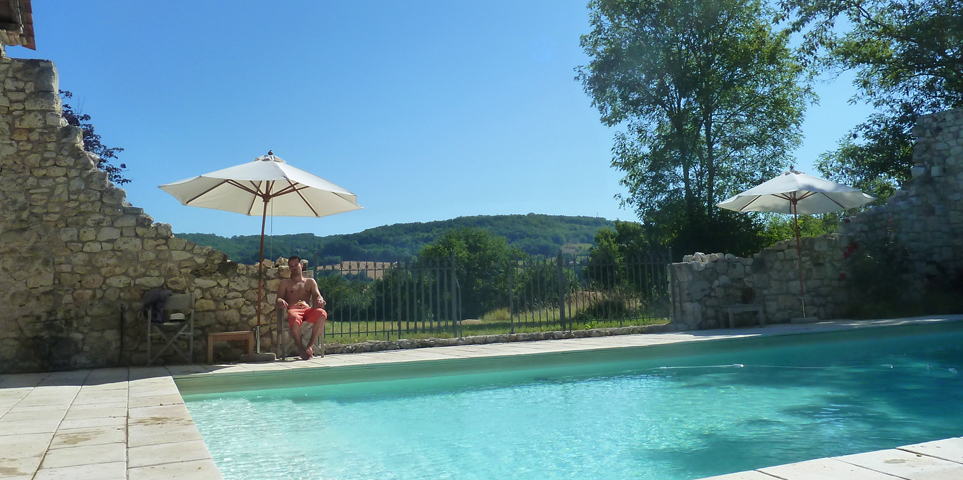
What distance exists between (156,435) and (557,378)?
4015 mm

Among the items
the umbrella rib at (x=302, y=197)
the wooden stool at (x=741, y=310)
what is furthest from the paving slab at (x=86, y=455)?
the wooden stool at (x=741, y=310)

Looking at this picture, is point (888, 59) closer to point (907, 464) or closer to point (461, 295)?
point (461, 295)

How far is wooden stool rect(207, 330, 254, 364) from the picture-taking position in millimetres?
6379

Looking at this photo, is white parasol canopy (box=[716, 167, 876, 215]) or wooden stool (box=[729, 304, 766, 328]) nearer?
wooden stool (box=[729, 304, 766, 328])

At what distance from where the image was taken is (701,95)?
1616 centimetres

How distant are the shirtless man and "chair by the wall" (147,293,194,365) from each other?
3.19 ft

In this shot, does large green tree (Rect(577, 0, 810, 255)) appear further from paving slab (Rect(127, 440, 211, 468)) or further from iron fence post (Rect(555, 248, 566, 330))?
paving slab (Rect(127, 440, 211, 468))

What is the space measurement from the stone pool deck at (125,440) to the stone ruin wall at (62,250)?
1.89ft

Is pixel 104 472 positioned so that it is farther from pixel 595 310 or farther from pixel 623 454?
pixel 595 310

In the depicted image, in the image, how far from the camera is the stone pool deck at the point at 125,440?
223 cm

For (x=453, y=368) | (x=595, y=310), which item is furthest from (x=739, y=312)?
(x=453, y=368)

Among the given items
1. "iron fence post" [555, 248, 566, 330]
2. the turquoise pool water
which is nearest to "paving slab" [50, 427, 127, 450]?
the turquoise pool water

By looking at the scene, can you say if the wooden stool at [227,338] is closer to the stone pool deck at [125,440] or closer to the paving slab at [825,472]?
the stone pool deck at [125,440]

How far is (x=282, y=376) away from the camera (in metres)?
5.55
